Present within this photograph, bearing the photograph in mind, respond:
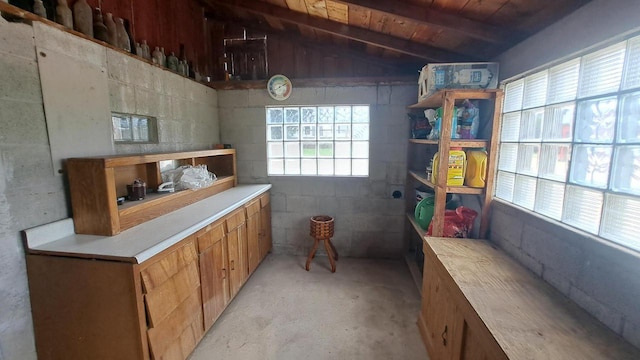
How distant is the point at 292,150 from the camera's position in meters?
3.26

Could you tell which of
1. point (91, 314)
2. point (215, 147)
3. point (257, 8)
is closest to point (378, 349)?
point (91, 314)

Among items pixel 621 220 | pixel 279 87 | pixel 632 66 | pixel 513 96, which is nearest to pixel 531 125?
pixel 513 96

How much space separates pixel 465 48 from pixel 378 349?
94.9 inches

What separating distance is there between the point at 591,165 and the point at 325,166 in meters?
2.38

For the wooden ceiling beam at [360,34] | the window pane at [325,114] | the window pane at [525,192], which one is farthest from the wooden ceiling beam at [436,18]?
the window pane at [325,114]

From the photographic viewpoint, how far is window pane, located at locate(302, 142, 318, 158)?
3225 mm

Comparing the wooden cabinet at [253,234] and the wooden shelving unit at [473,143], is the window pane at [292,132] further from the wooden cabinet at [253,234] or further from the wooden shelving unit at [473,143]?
the wooden shelving unit at [473,143]

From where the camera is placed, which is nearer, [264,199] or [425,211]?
[425,211]

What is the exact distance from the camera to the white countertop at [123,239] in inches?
52.5

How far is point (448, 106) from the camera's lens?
183cm

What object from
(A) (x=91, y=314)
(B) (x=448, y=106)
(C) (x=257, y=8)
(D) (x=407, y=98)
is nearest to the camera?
(A) (x=91, y=314)

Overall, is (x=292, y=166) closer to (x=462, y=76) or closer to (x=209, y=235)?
(x=209, y=235)

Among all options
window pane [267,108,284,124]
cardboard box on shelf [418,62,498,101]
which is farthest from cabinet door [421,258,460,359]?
window pane [267,108,284,124]

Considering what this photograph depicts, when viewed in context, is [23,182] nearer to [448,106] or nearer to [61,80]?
[61,80]
